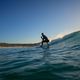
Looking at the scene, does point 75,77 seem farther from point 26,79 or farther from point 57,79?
point 26,79

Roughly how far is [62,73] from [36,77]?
4.27ft

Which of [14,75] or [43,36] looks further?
[43,36]

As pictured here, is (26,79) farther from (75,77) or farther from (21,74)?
(75,77)

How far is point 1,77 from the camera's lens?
6562 mm

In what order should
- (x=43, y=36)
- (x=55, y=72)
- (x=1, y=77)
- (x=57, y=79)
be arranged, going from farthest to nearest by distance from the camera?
(x=43, y=36)
(x=55, y=72)
(x=1, y=77)
(x=57, y=79)

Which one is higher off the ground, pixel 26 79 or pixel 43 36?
pixel 43 36

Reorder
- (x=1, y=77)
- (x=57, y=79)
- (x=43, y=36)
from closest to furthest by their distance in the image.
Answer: (x=57, y=79)
(x=1, y=77)
(x=43, y=36)

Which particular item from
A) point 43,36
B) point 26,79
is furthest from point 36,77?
point 43,36

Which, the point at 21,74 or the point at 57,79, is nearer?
the point at 57,79

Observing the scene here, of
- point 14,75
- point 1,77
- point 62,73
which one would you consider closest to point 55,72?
point 62,73

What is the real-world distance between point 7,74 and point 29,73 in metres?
1.07

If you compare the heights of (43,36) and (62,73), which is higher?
(43,36)

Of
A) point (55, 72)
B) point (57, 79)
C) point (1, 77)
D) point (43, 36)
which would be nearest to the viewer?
point (57, 79)

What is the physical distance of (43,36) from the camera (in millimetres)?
25531
